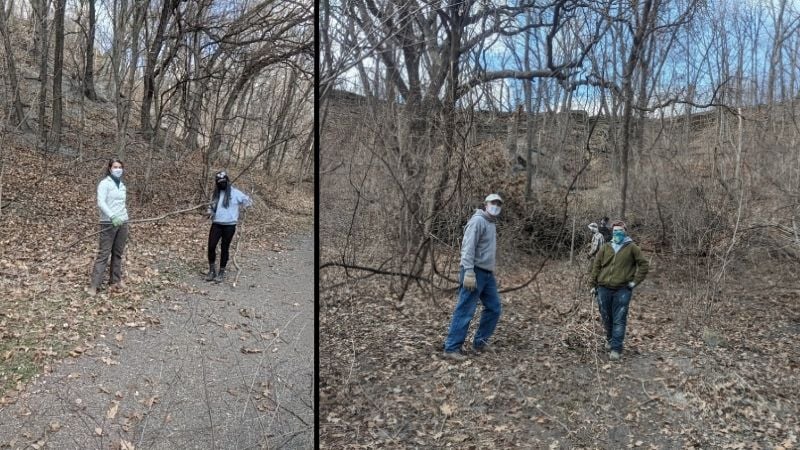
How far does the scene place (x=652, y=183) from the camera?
131 cm

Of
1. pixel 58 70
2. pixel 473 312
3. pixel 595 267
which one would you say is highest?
pixel 58 70

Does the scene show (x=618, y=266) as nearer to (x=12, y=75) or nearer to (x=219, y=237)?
(x=219, y=237)

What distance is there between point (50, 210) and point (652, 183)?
12.9 feet

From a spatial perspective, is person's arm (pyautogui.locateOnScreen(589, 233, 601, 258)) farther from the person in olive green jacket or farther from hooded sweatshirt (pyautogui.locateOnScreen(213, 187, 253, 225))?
hooded sweatshirt (pyautogui.locateOnScreen(213, 187, 253, 225))

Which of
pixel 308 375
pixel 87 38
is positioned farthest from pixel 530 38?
pixel 87 38

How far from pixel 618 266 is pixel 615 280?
3 centimetres

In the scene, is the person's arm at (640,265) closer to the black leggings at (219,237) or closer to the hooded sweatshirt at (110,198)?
the hooded sweatshirt at (110,198)

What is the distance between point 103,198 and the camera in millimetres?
2932

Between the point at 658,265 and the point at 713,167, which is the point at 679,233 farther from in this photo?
the point at 713,167

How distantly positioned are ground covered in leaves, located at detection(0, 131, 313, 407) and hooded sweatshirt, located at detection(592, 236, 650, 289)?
197cm

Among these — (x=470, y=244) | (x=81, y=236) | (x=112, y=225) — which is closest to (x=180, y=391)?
(x=112, y=225)

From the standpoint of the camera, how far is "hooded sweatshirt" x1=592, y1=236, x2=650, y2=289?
119cm

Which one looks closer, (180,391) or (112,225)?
(180,391)

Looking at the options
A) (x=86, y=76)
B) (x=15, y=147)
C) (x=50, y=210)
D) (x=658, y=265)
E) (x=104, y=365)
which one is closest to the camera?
(x=658, y=265)
